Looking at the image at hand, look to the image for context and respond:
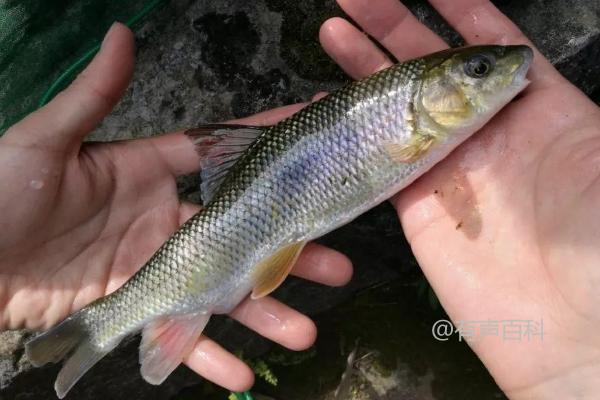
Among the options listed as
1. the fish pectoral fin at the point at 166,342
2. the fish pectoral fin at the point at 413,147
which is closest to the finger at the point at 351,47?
the fish pectoral fin at the point at 413,147

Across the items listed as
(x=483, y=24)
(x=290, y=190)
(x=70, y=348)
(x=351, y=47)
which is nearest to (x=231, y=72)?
(x=351, y=47)

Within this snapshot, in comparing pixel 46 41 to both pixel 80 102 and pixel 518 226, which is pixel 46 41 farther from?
pixel 518 226

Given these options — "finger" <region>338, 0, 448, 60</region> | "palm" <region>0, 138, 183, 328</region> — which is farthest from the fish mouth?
"palm" <region>0, 138, 183, 328</region>

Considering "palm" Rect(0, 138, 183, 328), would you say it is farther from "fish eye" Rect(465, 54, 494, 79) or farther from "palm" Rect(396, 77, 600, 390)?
"fish eye" Rect(465, 54, 494, 79)

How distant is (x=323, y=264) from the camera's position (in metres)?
3.13

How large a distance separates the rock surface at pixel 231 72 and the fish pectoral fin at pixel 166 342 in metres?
0.58

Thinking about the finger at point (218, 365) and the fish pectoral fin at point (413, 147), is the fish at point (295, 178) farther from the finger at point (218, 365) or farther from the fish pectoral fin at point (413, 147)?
the finger at point (218, 365)

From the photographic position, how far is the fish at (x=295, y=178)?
2.73 metres

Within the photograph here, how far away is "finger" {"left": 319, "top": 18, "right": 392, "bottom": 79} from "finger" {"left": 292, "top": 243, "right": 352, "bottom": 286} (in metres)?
1.03

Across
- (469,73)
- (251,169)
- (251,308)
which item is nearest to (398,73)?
(469,73)

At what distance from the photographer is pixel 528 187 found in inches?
106

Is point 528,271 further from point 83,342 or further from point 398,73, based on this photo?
point 83,342

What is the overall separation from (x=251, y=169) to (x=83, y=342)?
1219 mm

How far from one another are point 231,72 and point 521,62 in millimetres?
1732
